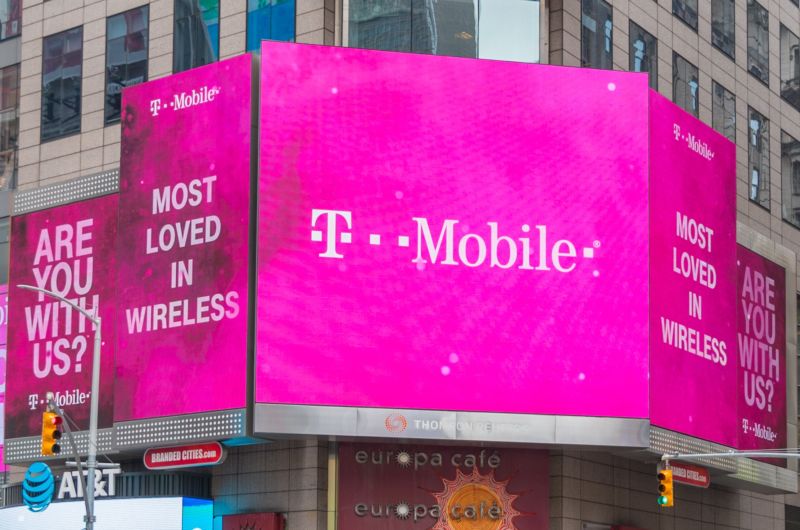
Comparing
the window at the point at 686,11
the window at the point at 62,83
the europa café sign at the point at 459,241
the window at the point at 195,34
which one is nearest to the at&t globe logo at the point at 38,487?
the europa café sign at the point at 459,241

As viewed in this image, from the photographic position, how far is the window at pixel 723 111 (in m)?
59.8

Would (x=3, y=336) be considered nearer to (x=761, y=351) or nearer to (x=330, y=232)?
(x=330, y=232)

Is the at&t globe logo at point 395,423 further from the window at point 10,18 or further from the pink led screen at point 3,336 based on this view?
the window at point 10,18

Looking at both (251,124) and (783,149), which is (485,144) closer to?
(251,124)

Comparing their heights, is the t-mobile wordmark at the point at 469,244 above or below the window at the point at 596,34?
below

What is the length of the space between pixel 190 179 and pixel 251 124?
265cm

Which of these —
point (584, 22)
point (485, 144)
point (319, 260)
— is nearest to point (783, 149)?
point (584, 22)

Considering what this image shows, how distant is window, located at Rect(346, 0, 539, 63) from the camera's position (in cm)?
4856

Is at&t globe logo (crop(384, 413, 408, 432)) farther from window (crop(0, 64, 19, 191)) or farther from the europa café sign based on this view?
window (crop(0, 64, 19, 191))

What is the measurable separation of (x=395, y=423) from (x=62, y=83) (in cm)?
1839

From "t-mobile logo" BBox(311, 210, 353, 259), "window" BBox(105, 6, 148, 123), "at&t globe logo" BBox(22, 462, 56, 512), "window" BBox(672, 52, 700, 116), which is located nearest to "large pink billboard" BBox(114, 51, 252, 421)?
"t-mobile logo" BBox(311, 210, 353, 259)

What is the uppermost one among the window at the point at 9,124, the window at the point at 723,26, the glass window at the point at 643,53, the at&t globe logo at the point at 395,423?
the window at the point at 723,26

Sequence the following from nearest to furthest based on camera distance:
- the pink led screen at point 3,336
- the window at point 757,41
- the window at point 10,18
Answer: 1. the pink led screen at point 3,336
2. the window at point 10,18
3. the window at point 757,41

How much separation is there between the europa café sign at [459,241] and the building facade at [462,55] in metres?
1.83
